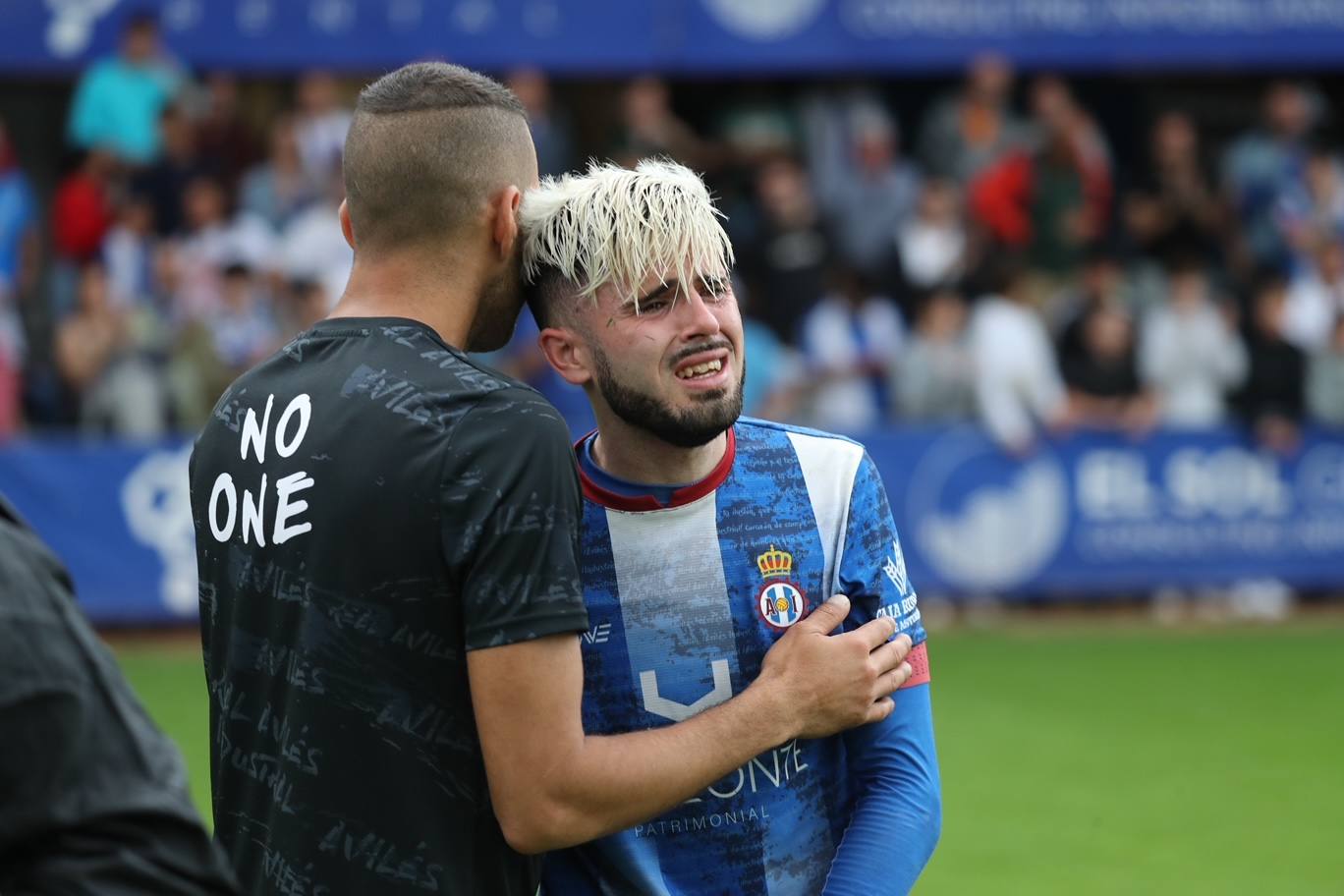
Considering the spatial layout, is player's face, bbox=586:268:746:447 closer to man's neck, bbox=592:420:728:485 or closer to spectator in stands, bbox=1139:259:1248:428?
man's neck, bbox=592:420:728:485

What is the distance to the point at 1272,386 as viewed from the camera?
12898 mm

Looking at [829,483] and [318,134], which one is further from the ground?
[318,134]

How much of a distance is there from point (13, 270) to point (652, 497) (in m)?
11.4

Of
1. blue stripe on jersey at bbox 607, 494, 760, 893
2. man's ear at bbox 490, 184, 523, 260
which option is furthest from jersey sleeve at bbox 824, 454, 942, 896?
man's ear at bbox 490, 184, 523, 260

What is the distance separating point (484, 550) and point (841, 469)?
78 centimetres

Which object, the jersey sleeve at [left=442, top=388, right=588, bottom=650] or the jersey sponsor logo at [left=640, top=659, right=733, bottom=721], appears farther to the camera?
the jersey sponsor logo at [left=640, top=659, right=733, bottom=721]

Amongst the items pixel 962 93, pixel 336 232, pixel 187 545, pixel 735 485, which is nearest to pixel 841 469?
pixel 735 485

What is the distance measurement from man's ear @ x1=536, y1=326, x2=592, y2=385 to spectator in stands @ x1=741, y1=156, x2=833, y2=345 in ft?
33.9

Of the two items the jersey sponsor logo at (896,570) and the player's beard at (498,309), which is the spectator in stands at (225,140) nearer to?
the player's beard at (498,309)

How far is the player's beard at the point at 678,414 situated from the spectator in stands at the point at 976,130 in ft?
39.3

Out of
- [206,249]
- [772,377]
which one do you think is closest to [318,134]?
[206,249]

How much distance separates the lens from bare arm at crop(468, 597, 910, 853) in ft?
7.95

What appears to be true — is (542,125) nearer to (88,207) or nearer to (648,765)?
(88,207)

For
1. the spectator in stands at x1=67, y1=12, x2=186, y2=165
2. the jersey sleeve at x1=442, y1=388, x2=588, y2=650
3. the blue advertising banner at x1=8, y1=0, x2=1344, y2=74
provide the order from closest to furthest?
the jersey sleeve at x1=442, y1=388, x2=588, y2=650 → the spectator in stands at x1=67, y1=12, x2=186, y2=165 → the blue advertising banner at x1=8, y1=0, x2=1344, y2=74
